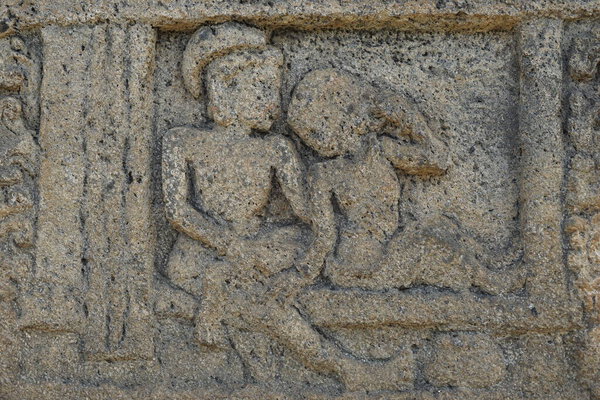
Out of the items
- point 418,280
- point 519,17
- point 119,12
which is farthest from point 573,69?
point 119,12

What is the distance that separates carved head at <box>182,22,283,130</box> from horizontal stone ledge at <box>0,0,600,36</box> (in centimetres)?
7

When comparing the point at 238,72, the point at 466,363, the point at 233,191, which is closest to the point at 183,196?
the point at 233,191

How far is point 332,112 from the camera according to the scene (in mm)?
3248

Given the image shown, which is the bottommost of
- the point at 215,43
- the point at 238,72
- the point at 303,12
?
the point at 238,72

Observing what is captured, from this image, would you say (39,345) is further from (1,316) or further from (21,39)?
(21,39)

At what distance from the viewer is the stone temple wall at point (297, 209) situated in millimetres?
3131

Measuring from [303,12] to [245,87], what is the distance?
0.39 metres

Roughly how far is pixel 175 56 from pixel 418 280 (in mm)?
1415

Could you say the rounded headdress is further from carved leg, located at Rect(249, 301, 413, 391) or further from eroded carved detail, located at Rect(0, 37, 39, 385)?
carved leg, located at Rect(249, 301, 413, 391)

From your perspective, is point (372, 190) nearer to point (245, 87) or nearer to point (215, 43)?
point (245, 87)

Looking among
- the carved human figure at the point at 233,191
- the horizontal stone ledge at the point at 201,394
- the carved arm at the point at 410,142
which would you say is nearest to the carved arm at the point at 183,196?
the carved human figure at the point at 233,191

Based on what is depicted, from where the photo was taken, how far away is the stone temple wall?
3.13 meters

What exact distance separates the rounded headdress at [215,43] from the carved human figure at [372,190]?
0.28m

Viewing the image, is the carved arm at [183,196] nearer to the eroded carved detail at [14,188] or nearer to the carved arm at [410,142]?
the eroded carved detail at [14,188]
